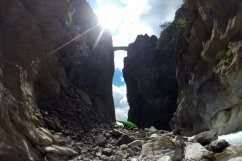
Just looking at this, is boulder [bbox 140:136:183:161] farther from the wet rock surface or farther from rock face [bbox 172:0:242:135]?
rock face [bbox 172:0:242:135]

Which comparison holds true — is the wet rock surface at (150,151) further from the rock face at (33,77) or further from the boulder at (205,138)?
the boulder at (205,138)

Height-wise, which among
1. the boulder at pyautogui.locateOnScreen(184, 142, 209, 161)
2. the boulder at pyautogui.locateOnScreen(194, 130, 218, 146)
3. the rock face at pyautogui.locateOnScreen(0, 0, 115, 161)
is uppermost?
the rock face at pyautogui.locateOnScreen(0, 0, 115, 161)

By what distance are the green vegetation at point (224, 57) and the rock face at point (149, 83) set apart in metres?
35.0

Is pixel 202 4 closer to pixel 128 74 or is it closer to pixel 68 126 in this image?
pixel 68 126

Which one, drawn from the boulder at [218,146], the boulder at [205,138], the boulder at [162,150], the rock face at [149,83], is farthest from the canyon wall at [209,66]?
the boulder at [162,150]

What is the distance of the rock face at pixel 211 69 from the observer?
93.1ft

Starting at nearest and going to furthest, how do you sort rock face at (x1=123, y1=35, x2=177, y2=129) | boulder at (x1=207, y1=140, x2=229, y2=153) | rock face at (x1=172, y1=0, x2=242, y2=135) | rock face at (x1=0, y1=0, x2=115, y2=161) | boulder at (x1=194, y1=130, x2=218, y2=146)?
1. rock face at (x1=0, y1=0, x2=115, y2=161)
2. boulder at (x1=207, y1=140, x2=229, y2=153)
3. boulder at (x1=194, y1=130, x2=218, y2=146)
4. rock face at (x1=172, y1=0, x2=242, y2=135)
5. rock face at (x1=123, y1=35, x2=177, y2=129)

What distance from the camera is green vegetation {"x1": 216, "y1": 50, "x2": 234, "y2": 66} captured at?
2958 centimetres

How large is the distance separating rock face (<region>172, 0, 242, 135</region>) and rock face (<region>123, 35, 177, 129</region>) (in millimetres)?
22025

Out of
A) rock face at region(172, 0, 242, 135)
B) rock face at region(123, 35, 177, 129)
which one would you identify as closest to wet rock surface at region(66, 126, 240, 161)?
rock face at region(172, 0, 242, 135)

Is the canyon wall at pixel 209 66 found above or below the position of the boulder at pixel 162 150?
above

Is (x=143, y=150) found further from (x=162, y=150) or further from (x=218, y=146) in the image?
(x=218, y=146)

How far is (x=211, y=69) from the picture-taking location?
34.3 metres

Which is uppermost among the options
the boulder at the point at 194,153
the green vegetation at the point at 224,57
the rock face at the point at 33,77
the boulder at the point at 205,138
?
the green vegetation at the point at 224,57
